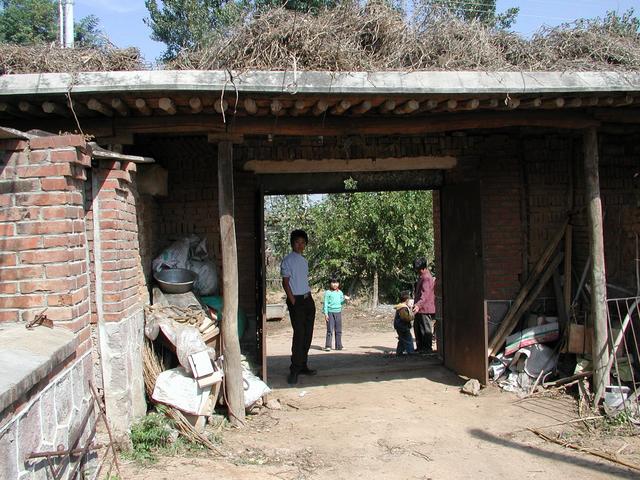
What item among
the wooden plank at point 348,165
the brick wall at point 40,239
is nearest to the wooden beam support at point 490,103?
the wooden plank at point 348,165

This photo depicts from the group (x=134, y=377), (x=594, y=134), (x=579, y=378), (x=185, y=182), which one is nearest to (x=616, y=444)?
(x=579, y=378)

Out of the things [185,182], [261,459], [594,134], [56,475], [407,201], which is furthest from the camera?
[407,201]

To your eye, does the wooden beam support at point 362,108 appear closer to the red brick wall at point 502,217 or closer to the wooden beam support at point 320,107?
the wooden beam support at point 320,107

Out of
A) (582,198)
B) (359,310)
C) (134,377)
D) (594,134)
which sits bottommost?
(359,310)

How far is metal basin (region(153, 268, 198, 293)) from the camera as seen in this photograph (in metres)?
5.76

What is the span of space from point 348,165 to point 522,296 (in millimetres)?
2575

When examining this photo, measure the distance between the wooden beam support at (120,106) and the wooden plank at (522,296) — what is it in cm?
476

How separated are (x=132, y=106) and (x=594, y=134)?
448cm

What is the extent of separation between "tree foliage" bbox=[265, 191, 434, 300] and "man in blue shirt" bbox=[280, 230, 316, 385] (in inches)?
352

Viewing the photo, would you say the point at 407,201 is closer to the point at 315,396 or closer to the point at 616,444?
the point at 315,396

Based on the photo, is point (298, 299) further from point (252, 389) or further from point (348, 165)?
point (348, 165)

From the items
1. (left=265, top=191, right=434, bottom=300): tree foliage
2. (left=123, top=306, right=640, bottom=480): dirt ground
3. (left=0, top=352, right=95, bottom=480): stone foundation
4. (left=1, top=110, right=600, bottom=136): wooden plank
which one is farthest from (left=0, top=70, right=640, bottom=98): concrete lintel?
(left=265, top=191, right=434, bottom=300): tree foliage

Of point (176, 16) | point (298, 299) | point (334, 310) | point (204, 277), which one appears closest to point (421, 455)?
point (298, 299)

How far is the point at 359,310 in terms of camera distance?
1662 centimetres
